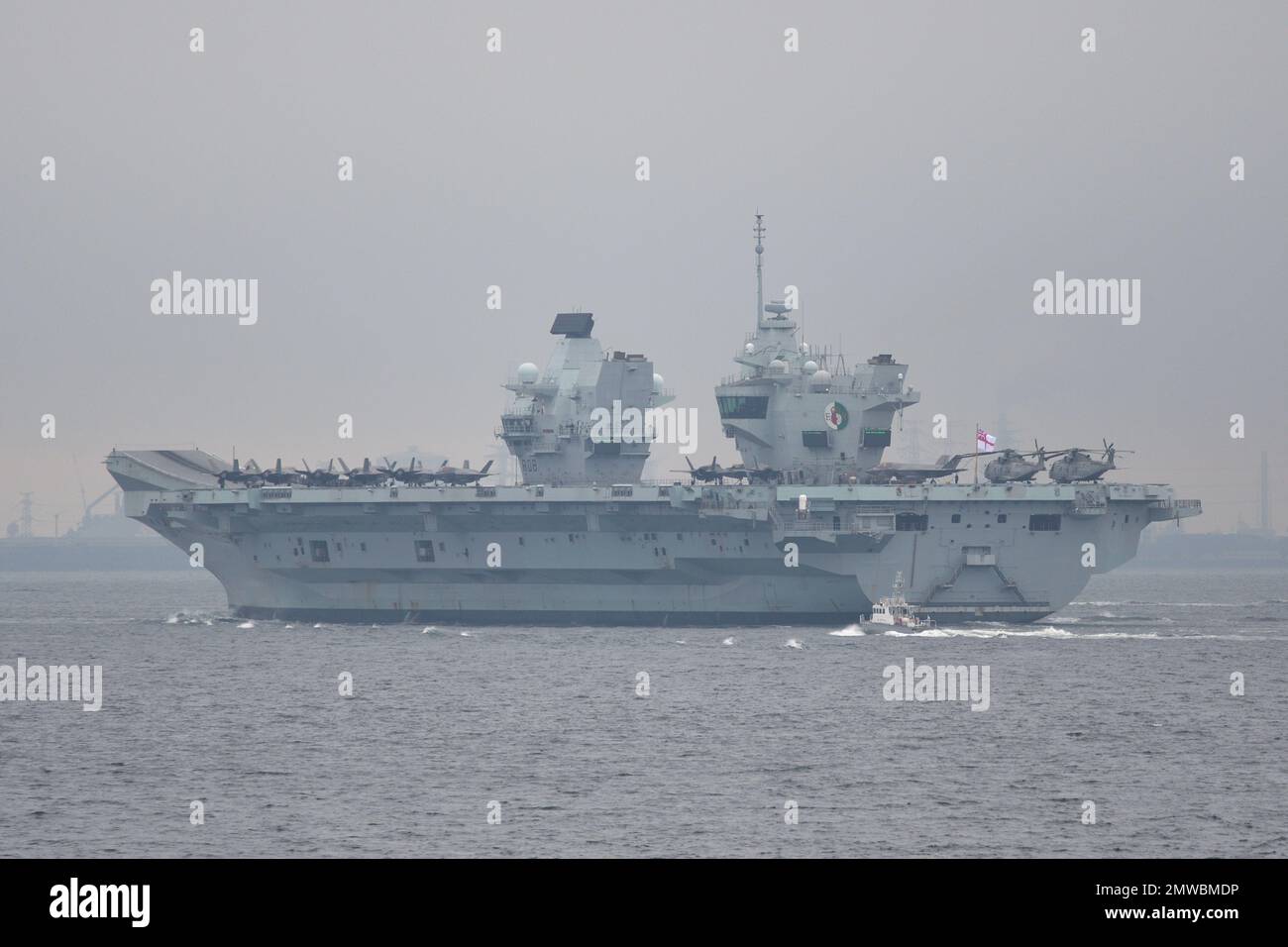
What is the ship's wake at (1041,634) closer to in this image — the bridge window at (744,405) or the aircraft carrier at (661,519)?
the aircraft carrier at (661,519)

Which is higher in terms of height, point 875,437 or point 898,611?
point 875,437

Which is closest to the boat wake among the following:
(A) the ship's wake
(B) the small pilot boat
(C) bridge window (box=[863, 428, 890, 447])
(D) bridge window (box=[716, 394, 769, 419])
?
(B) the small pilot boat

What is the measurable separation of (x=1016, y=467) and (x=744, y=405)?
27.5 feet

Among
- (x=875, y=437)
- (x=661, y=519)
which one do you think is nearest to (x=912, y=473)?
(x=875, y=437)

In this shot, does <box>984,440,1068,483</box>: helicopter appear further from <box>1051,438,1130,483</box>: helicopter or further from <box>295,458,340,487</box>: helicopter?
<box>295,458,340,487</box>: helicopter

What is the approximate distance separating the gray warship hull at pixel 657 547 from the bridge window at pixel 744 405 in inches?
212

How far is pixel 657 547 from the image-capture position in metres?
50.1

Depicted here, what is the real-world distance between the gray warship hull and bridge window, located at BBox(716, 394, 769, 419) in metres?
5.38

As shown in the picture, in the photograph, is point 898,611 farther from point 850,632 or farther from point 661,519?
point 661,519

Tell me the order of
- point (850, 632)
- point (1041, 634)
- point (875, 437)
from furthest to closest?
point (875, 437) < point (850, 632) < point (1041, 634)

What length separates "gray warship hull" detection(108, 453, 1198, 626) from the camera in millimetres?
47656

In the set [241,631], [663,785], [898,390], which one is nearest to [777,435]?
[898,390]

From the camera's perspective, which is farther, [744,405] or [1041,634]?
[744,405]
